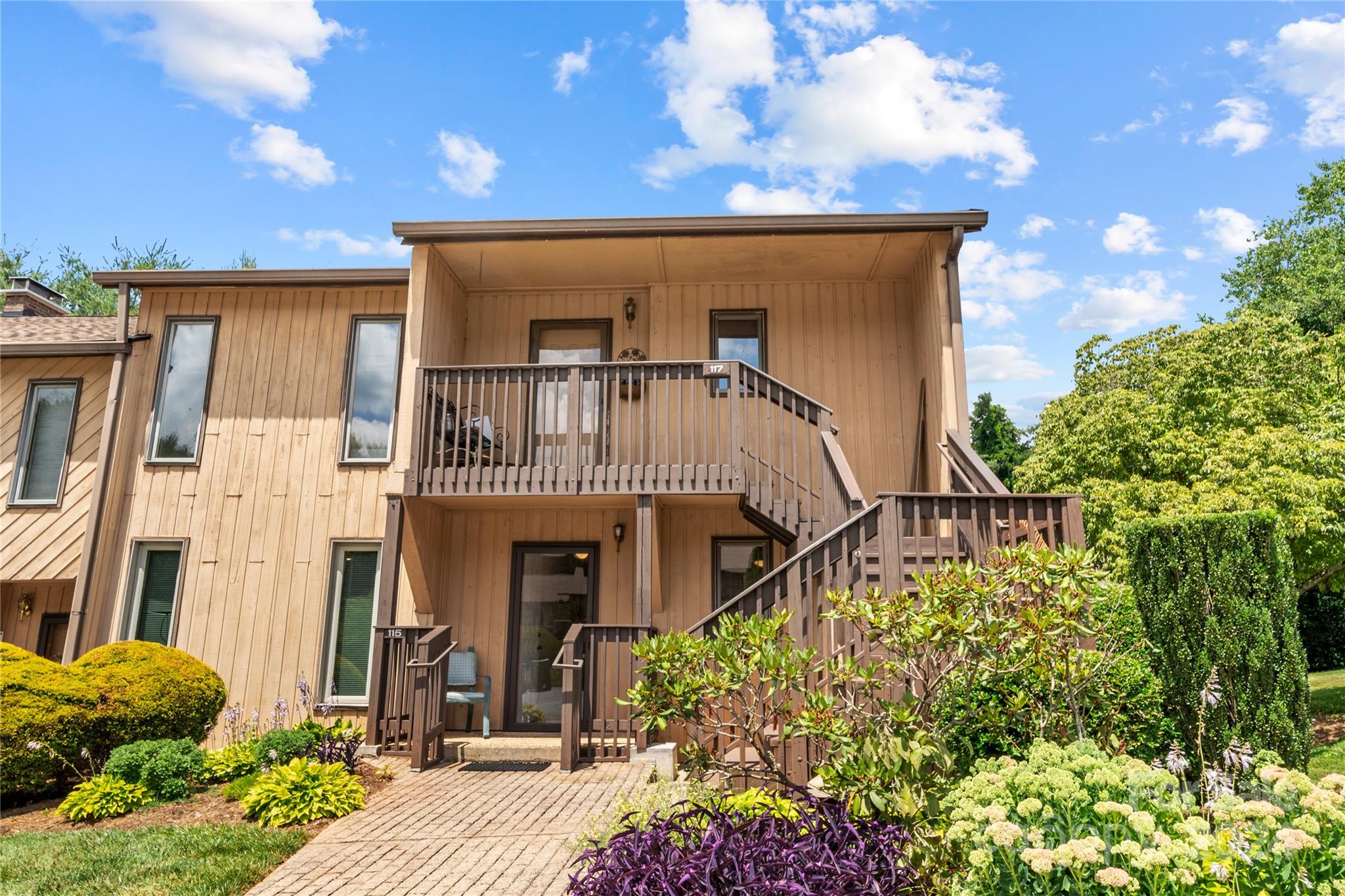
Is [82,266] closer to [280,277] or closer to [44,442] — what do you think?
[44,442]

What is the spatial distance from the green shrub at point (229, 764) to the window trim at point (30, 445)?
4880 millimetres

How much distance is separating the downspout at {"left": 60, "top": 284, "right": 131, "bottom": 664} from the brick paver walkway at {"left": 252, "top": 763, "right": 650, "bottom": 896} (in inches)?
196

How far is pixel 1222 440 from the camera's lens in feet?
37.7

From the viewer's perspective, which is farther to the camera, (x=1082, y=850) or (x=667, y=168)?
(x=667, y=168)

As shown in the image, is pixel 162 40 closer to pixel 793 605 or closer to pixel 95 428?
pixel 95 428

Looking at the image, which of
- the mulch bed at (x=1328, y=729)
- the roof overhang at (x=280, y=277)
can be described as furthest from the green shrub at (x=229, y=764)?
the mulch bed at (x=1328, y=729)

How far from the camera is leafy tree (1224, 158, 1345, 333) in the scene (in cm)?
2183

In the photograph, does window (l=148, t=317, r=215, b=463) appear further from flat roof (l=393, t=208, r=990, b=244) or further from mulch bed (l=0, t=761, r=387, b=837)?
mulch bed (l=0, t=761, r=387, b=837)

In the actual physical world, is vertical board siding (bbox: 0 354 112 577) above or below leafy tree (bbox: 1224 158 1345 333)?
below

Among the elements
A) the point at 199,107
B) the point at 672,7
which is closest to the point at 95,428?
the point at 199,107

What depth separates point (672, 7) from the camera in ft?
30.1

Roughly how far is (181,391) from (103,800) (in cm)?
547

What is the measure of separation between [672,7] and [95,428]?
30.4ft

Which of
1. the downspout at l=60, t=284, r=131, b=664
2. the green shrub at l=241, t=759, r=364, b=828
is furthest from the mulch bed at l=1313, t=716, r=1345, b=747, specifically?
the downspout at l=60, t=284, r=131, b=664
